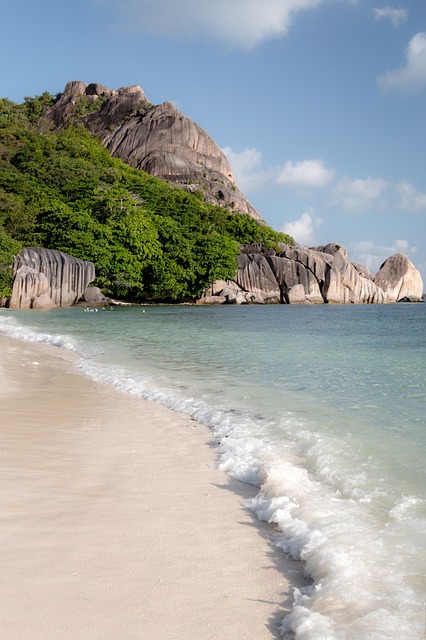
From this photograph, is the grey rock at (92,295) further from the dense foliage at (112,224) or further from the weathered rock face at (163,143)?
the weathered rock face at (163,143)

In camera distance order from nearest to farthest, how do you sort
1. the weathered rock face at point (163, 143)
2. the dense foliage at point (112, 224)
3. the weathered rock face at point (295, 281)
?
the dense foliage at point (112, 224) < the weathered rock face at point (295, 281) < the weathered rock face at point (163, 143)

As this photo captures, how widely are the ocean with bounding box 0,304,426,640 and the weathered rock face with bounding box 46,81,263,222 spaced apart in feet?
212

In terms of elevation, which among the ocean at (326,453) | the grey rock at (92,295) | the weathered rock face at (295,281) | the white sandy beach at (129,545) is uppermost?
the weathered rock face at (295,281)

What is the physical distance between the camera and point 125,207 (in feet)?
153

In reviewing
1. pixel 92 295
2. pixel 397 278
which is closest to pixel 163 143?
pixel 397 278

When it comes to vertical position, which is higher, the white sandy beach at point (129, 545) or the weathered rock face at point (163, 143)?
the weathered rock face at point (163, 143)

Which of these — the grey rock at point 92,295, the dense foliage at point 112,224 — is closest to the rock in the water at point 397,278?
the dense foliage at point 112,224

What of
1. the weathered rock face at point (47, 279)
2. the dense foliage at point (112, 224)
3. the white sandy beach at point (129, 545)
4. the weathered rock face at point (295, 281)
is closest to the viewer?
the white sandy beach at point (129, 545)

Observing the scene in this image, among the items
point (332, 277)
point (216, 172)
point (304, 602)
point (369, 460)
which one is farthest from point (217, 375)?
point (216, 172)

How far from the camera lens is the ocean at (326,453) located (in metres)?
2.59

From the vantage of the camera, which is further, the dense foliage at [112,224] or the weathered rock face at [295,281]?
the weathered rock face at [295,281]

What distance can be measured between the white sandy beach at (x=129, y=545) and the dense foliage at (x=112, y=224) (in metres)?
30.4

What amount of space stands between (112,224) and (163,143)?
38605mm

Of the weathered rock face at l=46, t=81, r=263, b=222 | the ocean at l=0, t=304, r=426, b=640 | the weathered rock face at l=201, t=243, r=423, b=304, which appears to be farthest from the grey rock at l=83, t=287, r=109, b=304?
the weathered rock face at l=46, t=81, r=263, b=222
